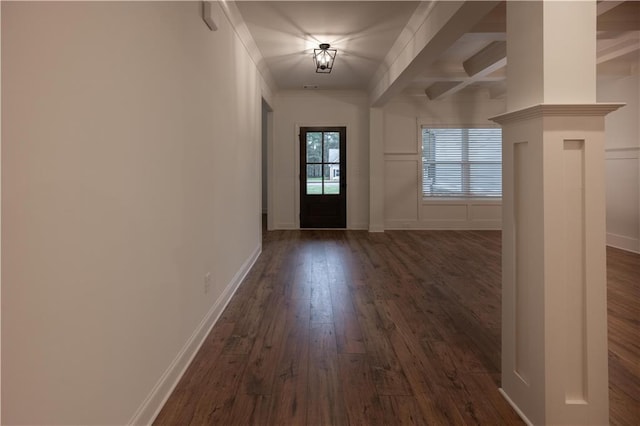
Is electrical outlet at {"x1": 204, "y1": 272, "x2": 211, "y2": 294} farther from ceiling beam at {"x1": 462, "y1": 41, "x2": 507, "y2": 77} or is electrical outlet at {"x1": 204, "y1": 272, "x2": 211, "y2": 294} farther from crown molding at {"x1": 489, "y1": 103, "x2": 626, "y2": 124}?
ceiling beam at {"x1": 462, "y1": 41, "x2": 507, "y2": 77}

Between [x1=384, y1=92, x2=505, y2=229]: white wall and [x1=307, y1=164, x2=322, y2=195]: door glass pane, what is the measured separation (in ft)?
4.24

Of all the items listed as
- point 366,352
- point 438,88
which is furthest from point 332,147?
point 366,352

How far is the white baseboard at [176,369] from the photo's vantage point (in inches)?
62.5

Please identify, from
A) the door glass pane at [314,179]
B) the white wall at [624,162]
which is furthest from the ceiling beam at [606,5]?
the door glass pane at [314,179]

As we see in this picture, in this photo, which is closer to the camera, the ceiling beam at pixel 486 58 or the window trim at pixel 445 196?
the ceiling beam at pixel 486 58

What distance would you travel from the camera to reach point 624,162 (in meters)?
5.37

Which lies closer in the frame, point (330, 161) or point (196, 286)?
point (196, 286)

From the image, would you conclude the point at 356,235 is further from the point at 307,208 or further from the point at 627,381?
the point at 627,381

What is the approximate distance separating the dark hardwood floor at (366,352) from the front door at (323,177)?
3.07m

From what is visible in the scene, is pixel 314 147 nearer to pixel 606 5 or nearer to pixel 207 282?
pixel 606 5

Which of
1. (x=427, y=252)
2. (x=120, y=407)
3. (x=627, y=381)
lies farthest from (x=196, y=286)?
(x=427, y=252)

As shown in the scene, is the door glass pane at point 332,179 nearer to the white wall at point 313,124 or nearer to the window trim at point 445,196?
the white wall at point 313,124

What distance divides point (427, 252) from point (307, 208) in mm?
2809

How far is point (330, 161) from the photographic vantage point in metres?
7.30
